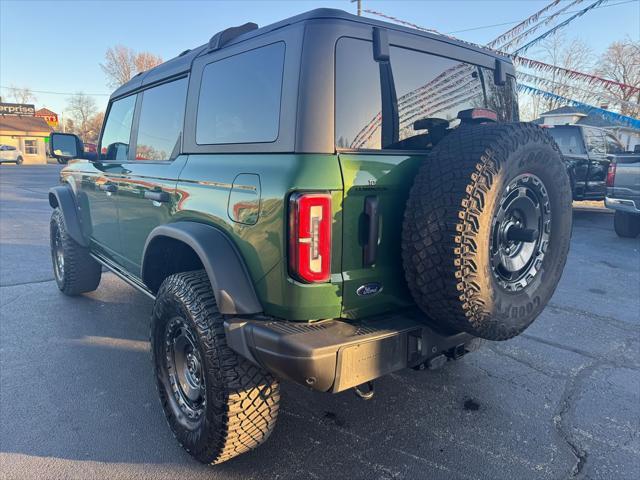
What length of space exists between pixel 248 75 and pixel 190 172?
63cm

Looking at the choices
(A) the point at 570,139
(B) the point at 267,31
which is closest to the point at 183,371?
(B) the point at 267,31

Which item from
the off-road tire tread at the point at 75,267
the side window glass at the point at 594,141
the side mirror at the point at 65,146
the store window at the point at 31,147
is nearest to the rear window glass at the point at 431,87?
the side mirror at the point at 65,146

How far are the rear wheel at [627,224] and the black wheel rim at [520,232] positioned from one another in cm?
756

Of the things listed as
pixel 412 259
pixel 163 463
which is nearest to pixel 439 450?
pixel 412 259

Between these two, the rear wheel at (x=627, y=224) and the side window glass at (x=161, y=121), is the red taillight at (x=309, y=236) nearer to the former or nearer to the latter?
the side window glass at (x=161, y=121)

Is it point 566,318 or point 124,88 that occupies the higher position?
point 124,88

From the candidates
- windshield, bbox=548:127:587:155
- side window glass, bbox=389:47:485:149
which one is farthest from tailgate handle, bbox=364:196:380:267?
windshield, bbox=548:127:587:155

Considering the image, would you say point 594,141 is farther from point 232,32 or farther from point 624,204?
point 232,32

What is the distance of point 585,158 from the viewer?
1080 centimetres

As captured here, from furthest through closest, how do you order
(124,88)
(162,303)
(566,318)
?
1. (566,318)
2. (124,88)
3. (162,303)

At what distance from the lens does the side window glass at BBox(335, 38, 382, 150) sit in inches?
81.4

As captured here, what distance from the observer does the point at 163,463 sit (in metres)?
2.44

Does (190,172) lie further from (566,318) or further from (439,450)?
(566,318)

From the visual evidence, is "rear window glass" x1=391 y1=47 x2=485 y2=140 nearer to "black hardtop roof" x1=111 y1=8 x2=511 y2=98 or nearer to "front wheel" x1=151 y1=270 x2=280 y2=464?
"black hardtop roof" x1=111 y1=8 x2=511 y2=98
